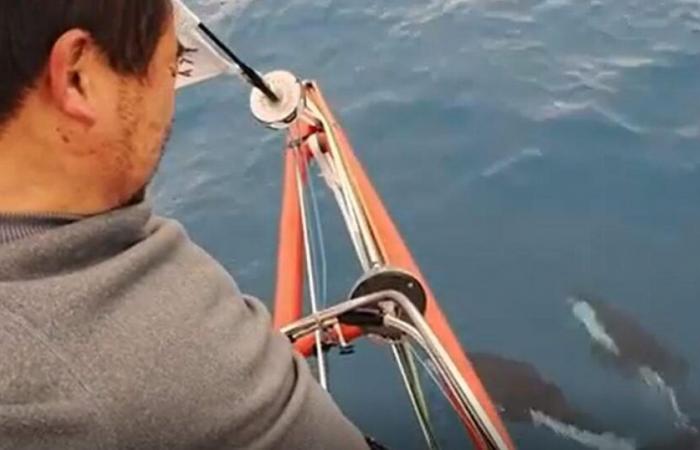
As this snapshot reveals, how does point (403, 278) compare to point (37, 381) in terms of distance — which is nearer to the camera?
point (37, 381)

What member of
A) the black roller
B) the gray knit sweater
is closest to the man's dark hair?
the gray knit sweater

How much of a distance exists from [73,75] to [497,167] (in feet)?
10.4

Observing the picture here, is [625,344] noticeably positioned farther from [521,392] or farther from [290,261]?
[290,261]

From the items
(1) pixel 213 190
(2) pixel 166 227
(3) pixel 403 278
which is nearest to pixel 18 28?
(2) pixel 166 227

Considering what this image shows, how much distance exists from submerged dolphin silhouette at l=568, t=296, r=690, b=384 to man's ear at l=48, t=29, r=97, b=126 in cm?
254

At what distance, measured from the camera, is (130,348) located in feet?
2.92

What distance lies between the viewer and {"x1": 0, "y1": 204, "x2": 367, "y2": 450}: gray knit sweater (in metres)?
0.82

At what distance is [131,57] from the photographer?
92 cm

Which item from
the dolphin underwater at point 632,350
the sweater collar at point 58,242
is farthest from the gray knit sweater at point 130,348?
the dolphin underwater at point 632,350

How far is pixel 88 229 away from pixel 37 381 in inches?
5.4

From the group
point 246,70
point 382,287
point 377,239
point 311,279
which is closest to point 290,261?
point 311,279

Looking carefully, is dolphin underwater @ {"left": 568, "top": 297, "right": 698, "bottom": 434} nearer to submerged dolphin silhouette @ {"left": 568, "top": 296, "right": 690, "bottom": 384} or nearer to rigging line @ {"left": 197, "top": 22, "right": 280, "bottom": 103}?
submerged dolphin silhouette @ {"left": 568, "top": 296, "right": 690, "bottom": 384}

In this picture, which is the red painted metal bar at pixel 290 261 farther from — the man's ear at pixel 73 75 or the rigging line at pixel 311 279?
the man's ear at pixel 73 75

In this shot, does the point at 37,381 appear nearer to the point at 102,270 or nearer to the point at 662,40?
the point at 102,270
